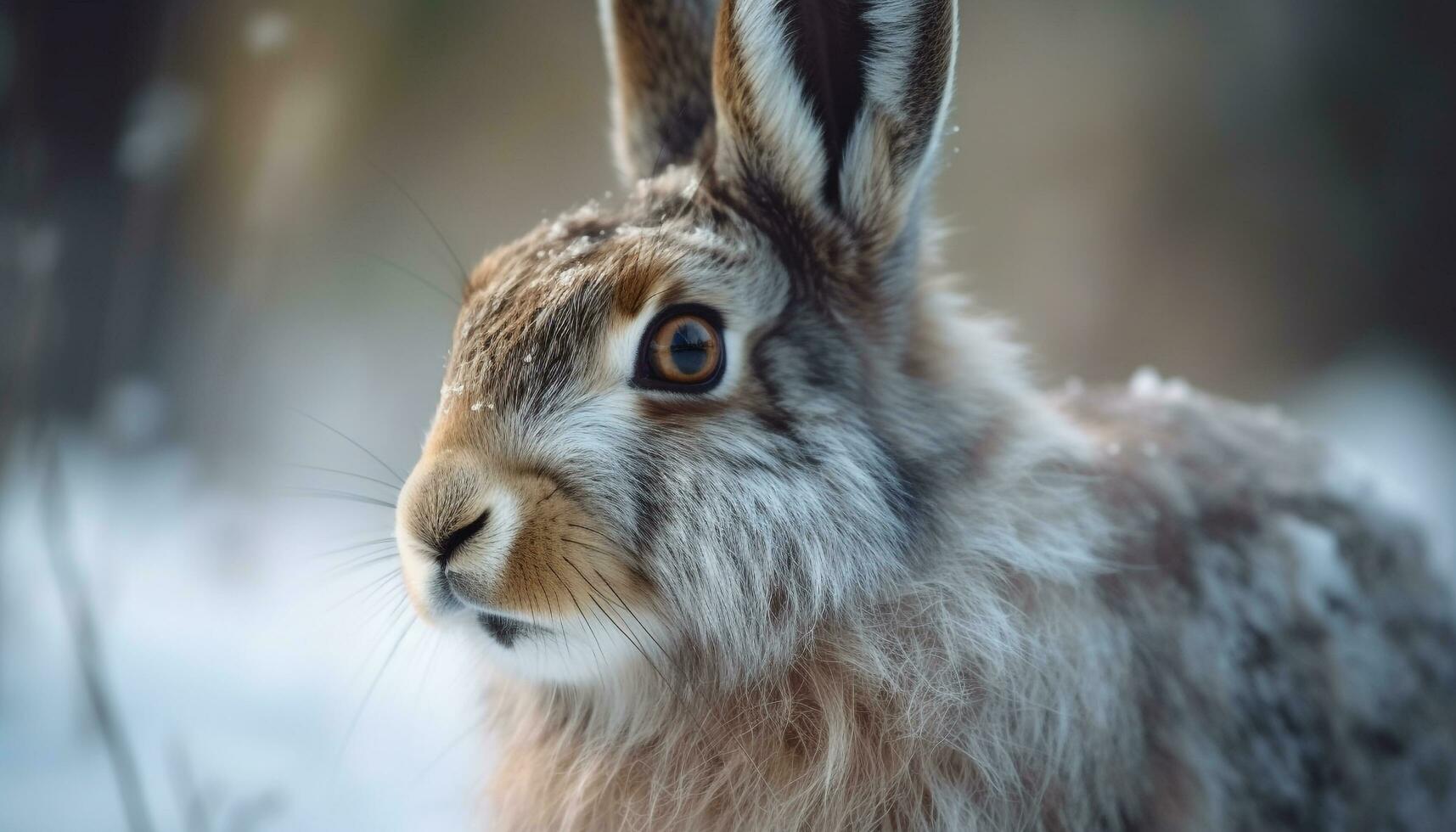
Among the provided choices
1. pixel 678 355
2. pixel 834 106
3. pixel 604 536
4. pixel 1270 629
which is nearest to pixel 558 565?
pixel 604 536

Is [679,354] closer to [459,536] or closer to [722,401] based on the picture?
[722,401]

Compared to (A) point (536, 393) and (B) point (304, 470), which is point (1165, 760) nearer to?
(A) point (536, 393)

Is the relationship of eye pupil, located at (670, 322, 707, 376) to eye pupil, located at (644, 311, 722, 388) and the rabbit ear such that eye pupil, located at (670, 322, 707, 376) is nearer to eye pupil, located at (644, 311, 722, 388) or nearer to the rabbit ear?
eye pupil, located at (644, 311, 722, 388)

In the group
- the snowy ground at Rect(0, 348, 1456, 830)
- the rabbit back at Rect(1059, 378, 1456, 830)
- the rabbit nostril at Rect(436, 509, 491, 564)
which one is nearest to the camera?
the rabbit nostril at Rect(436, 509, 491, 564)

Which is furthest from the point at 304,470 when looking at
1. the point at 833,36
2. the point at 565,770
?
the point at 833,36

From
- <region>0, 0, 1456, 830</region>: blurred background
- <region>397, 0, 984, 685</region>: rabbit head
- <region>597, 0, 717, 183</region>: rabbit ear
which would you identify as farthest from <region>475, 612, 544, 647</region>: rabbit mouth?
<region>597, 0, 717, 183</region>: rabbit ear

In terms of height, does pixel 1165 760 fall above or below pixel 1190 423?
below

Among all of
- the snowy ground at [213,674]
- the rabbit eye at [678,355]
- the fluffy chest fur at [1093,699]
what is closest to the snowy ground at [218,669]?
the snowy ground at [213,674]
